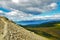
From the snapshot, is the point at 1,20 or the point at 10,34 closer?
the point at 10,34

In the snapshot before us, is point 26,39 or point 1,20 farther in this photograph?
point 1,20

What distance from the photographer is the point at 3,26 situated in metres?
24.7

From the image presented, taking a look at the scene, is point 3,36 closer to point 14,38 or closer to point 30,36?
point 14,38

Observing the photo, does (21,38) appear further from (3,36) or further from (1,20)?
(1,20)

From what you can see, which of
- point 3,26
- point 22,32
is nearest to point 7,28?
point 3,26

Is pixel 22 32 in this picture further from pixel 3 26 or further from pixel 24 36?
pixel 3 26

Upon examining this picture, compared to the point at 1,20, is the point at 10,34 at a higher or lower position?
lower

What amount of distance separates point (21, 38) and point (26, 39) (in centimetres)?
72

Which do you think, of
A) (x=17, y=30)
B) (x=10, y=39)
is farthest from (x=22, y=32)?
(x=10, y=39)

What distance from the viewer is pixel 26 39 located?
24.1 m

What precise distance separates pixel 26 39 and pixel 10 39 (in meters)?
2.14

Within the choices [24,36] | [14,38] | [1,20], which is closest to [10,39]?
[14,38]

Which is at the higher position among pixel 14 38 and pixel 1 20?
pixel 1 20

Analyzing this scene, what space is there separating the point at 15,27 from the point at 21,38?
2360 millimetres
